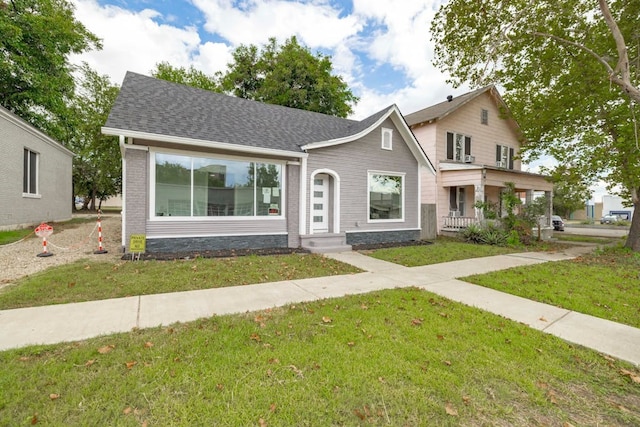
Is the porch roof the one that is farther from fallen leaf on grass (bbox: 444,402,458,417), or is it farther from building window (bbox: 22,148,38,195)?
building window (bbox: 22,148,38,195)

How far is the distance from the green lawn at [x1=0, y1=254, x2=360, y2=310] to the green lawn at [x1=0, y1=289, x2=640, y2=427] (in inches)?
77.1

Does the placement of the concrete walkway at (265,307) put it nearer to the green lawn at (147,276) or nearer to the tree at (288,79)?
the green lawn at (147,276)

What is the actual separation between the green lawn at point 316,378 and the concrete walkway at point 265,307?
0.36 m

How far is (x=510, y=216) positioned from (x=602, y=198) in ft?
173

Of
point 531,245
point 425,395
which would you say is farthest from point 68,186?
point 531,245

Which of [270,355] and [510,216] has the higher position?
[510,216]

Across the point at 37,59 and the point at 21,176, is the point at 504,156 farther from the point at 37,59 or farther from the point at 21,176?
the point at 37,59

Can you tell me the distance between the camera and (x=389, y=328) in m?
3.70

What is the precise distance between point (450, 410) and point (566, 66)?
1598cm

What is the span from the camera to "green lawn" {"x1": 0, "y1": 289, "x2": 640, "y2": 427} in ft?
7.13

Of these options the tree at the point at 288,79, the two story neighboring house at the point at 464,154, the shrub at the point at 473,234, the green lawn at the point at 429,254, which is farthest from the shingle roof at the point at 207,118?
the tree at the point at 288,79

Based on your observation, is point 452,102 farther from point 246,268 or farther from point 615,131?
point 246,268

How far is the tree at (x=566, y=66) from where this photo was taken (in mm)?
9703

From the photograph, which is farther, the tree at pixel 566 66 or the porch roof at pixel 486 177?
the porch roof at pixel 486 177
